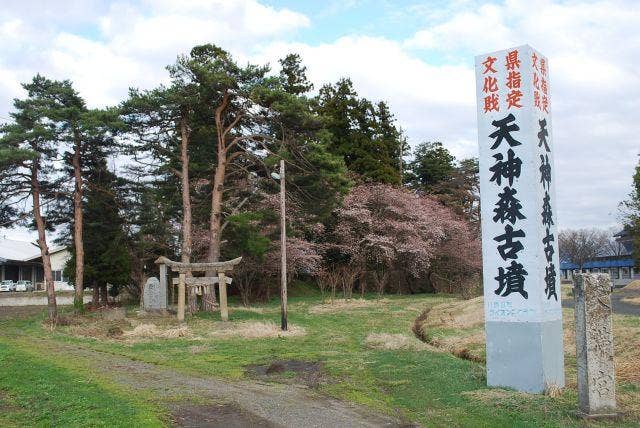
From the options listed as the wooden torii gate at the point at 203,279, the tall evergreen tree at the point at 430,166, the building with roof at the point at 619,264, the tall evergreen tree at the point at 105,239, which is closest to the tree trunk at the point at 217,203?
the wooden torii gate at the point at 203,279

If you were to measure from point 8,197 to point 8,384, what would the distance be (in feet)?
41.6

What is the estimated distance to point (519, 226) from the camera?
8.26 meters

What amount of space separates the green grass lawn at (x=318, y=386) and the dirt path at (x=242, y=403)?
1.14 ft

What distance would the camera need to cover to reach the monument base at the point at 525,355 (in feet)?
26.1

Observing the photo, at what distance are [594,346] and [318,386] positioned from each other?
13.7 ft

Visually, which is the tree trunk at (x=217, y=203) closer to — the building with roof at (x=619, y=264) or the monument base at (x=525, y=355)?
the monument base at (x=525, y=355)

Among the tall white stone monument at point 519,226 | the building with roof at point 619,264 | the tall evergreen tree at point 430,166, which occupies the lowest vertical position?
the building with roof at point 619,264

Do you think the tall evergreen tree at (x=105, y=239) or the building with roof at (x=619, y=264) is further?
the building with roof at (x=619, y=264)

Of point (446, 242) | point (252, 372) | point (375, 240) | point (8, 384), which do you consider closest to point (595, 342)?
point (252, 372)

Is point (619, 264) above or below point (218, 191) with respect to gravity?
below

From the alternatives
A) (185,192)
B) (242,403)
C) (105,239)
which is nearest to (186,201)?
(185,192)

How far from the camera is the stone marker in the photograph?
6660 millimetres

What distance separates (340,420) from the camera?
22.5 ft

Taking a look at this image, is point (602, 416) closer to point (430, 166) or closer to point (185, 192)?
point (185, 192)
